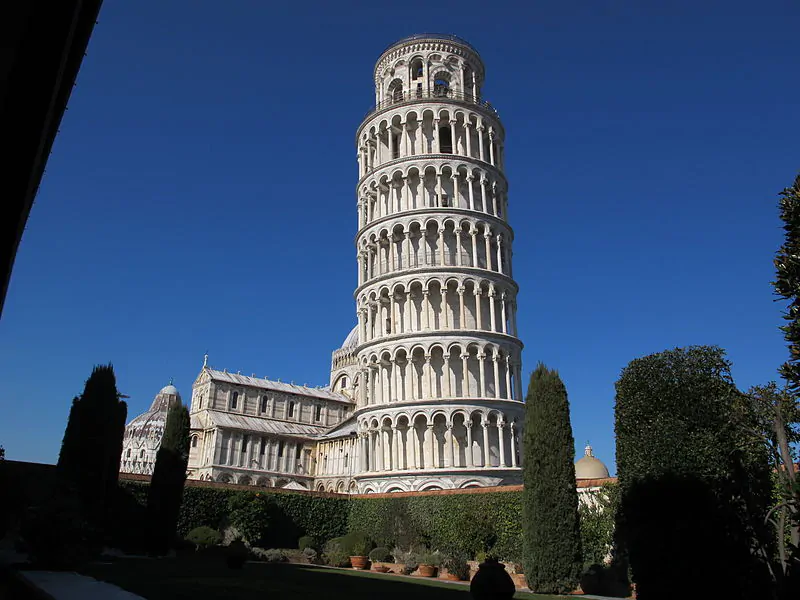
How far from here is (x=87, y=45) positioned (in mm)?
4887

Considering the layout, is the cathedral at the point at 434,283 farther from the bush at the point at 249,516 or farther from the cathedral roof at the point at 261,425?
the cathedral roof at the point at 261,425

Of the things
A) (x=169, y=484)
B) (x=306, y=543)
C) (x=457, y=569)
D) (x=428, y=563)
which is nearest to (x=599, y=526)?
(x=457, y=569)

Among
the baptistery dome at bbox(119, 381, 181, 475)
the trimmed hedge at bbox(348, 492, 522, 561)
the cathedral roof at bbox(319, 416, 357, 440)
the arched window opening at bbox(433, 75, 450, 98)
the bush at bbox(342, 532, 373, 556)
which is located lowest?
the bush at bbox(342, 532, 373, 556)

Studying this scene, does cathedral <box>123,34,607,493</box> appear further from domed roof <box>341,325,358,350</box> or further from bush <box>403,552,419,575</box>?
domed roof <box>341,325,358,350</box>

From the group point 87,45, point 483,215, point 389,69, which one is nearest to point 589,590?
point 87,45

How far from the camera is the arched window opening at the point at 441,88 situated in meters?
49.6

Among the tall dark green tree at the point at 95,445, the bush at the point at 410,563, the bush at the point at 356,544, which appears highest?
the tall dark green tree at the point at 95,445

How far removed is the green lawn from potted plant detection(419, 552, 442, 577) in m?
3.17

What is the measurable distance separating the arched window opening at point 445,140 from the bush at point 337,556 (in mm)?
29392

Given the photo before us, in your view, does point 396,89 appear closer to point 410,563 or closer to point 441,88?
point 441,88

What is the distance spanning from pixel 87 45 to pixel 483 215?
40566 millimetres

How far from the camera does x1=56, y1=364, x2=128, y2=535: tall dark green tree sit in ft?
95.1

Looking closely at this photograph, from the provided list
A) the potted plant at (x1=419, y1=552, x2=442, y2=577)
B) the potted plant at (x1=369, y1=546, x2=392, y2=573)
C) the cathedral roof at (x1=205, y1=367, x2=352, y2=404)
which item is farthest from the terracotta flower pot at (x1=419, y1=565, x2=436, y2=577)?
the cathedral roof at (x1=205, y1=367, x2=352, y2=404)

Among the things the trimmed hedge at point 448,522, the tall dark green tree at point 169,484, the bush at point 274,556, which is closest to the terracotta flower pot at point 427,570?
the trimmed hedge at point 448,522
